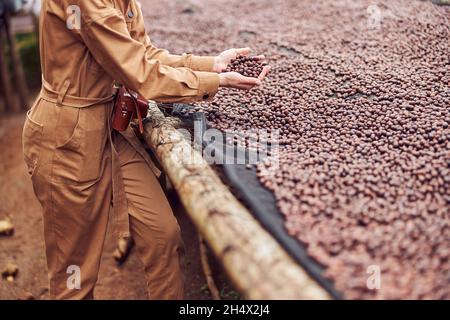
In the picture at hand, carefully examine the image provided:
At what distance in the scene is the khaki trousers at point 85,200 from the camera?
2.04 m

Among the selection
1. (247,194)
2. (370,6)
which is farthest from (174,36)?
(247,194)

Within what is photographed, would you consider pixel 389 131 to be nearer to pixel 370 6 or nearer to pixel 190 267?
pixel 190 267

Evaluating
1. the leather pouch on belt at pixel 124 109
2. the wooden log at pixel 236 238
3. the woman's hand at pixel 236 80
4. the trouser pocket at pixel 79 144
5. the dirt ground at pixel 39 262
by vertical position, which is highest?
the woman's hand at pixel 236 80

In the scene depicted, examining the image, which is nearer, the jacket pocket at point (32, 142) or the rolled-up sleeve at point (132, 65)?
the rolled-up sleeve at point (132, 65)

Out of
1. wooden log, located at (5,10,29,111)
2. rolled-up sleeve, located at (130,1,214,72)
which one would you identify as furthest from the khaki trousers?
wooden log, located at (5,10,29,111)

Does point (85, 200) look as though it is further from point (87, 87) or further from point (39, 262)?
point (39, 262)

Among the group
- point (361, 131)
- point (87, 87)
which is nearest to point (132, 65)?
point (87, 87)

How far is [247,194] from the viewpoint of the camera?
1.67 m

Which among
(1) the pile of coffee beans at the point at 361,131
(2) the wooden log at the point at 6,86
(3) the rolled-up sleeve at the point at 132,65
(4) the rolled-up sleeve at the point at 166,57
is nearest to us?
(1) the pile of coffee beans at the point at 361,131

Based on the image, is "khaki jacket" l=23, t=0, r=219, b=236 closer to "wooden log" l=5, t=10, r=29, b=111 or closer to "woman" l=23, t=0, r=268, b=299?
"woman" l=23, t=0, r=268, b=299

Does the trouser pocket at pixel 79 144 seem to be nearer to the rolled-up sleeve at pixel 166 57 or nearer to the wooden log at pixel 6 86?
the rolled-up sleeve at pixel 166 57

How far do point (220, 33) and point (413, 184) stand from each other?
250 cm

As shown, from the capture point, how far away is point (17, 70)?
5.89 m

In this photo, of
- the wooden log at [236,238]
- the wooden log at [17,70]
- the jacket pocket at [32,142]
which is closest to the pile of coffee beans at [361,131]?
the wooden log at [236,238]
